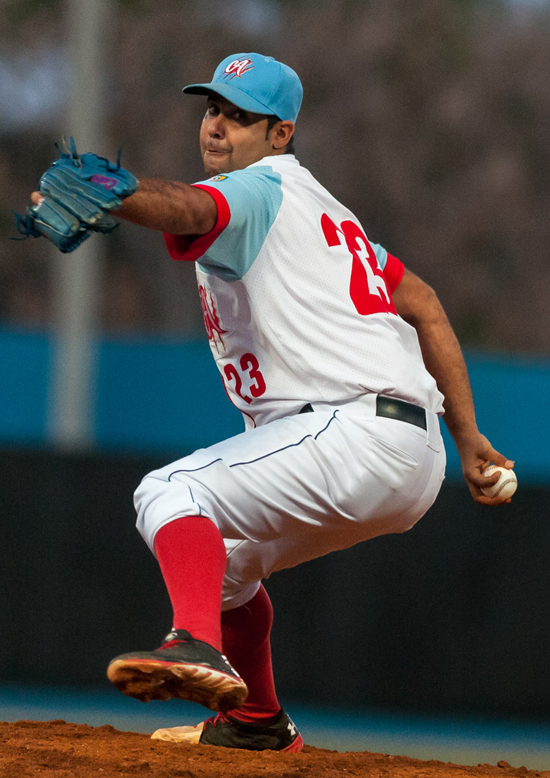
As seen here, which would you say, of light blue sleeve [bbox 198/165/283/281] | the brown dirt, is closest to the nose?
light blue sleeve [bbox 198/165/283/281]

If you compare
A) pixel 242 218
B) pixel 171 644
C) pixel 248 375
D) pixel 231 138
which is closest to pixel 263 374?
pixel 248 375

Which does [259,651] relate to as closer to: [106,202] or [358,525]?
[358,525]

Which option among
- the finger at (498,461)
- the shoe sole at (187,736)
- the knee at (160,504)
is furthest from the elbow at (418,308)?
the shoe sole at (187,736)

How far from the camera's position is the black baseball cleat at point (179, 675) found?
2693 millimetres

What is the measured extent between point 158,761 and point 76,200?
59.8 inches

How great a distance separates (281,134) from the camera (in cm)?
359

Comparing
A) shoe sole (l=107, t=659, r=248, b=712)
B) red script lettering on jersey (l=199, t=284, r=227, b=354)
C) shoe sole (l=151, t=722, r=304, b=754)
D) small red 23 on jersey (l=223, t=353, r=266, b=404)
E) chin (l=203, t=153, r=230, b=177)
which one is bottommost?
shoe sole (l=151, t=722, r=304, b=754)

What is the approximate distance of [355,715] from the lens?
6.91 metres

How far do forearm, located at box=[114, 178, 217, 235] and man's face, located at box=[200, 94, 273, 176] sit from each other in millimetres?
572

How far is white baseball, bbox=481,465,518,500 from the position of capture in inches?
145

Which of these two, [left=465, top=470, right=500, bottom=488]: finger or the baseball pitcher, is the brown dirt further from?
[left=465, top=470, right=500, bottom=488]: finger

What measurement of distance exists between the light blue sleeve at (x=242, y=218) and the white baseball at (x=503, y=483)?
1067mm

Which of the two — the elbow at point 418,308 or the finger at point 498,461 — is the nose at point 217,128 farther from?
the finger at point 498,461

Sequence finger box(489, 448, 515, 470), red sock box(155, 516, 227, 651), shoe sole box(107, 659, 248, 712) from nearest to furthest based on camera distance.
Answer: shoe sole box(107, 659, 248, 712)
red sock box(155, 516, 227, 651)
finger box(489, 448, 515, 470)
